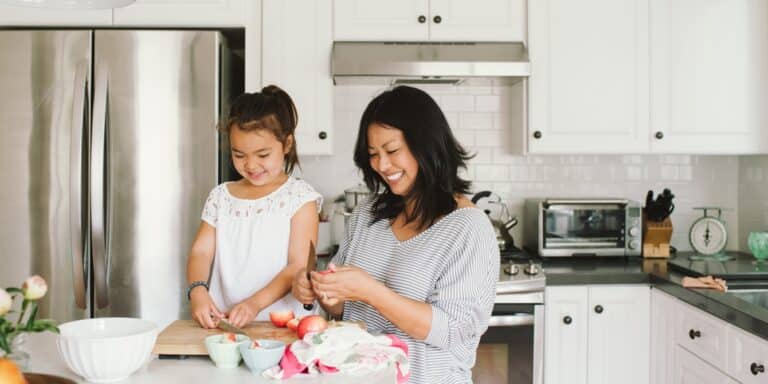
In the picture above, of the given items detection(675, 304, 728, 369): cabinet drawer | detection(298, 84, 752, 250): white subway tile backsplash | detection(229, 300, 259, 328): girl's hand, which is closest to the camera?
detection(229, 300, 259, 328): girl's hand

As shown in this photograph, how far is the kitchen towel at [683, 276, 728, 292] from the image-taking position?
266cm

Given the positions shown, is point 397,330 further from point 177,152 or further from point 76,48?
point 76,48

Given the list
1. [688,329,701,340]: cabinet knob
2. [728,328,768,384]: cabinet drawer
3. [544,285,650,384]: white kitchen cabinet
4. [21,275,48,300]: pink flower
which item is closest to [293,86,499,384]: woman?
[21,275,48,300]: pink flower

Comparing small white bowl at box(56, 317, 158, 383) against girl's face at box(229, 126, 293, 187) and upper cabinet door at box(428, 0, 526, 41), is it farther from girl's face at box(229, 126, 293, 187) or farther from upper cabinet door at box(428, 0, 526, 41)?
upper cabinet door at box(428, 0, 526, 41)

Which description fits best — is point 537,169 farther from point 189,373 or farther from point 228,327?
point 189,373

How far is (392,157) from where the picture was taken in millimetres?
1660

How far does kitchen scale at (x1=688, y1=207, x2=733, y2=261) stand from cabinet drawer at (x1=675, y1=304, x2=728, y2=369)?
65cm

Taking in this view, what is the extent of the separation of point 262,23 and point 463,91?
99 cm

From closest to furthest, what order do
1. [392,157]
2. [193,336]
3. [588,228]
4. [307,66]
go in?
[193,336]
[392,157]
[307,66]
[588,228]

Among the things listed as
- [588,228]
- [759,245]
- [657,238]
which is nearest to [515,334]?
[588,228]

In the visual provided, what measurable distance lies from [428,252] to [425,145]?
233 millimetres

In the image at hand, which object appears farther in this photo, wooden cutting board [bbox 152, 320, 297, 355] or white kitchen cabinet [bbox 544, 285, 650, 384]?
white kitchen cabinet [bbox 544, 285, 650, 384]

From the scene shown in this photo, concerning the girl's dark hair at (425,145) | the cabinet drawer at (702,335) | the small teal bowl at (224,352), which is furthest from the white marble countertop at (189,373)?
the cabinet drawer at (702,335)

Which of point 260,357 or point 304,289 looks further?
point 304,289
